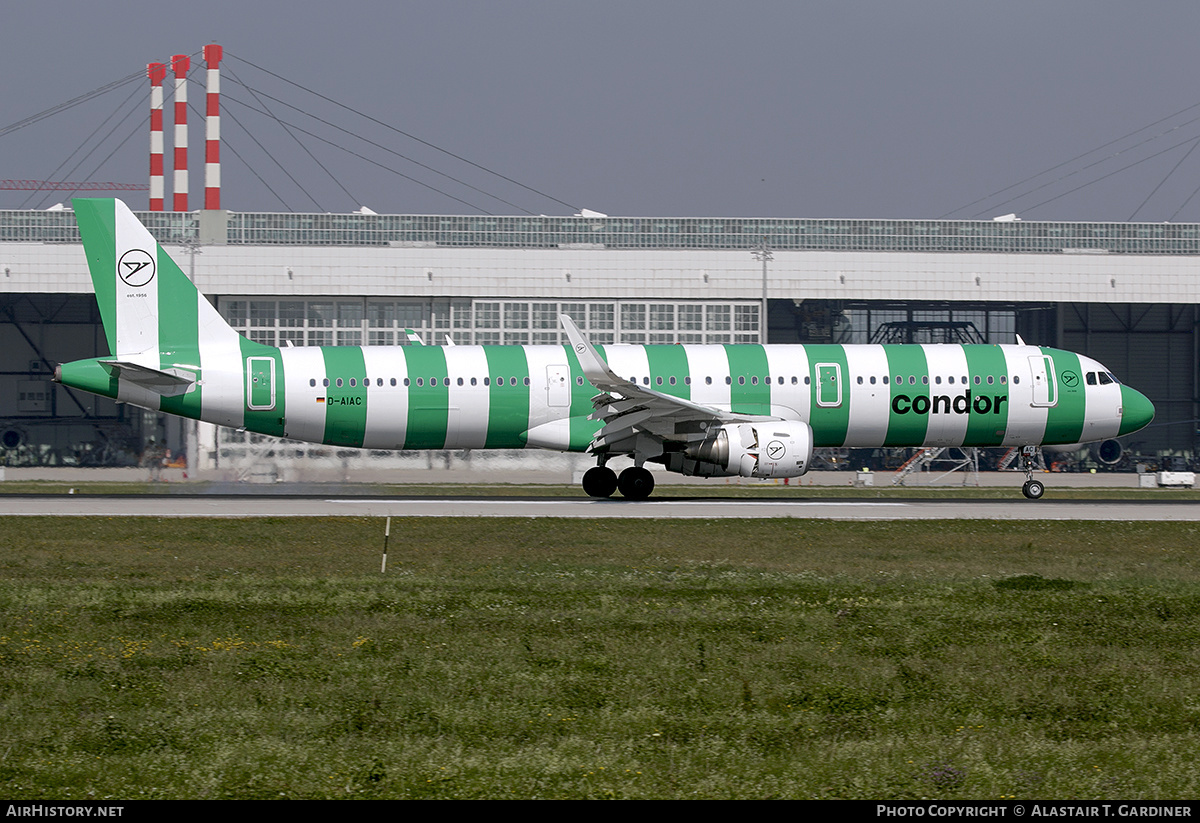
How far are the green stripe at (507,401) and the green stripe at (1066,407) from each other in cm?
1436

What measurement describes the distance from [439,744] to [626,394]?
21.7 metres

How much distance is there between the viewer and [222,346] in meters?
32.9

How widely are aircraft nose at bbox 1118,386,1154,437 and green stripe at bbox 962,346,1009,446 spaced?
3672 millimetres

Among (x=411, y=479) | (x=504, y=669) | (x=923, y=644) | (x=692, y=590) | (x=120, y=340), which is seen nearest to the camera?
(x=504, y=669)

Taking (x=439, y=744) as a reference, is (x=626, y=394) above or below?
above

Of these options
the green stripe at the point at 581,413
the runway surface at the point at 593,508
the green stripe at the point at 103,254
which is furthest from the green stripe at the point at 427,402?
the green stripe at the point at 103,254

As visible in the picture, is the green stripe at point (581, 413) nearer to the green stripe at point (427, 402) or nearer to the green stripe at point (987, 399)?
the green stripe at point (427, 402)

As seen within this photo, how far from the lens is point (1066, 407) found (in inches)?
1331

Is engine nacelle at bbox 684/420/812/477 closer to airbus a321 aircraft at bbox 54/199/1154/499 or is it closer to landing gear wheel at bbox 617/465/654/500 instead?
airbus a321 aircraft at bbox 54/199/1154/499

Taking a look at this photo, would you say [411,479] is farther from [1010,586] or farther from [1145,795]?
→ [1145,795]

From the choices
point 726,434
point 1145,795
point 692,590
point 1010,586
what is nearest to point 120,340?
point 726,434

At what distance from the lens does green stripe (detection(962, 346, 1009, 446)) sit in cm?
Answer: 3325

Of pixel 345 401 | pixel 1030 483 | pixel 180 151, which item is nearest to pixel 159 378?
pixel 345 401

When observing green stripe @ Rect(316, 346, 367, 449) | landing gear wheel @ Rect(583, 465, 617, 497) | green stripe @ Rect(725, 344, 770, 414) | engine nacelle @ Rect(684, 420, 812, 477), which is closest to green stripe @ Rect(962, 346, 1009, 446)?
engine nacelle @ Rect(684, 420, 812, 477)
